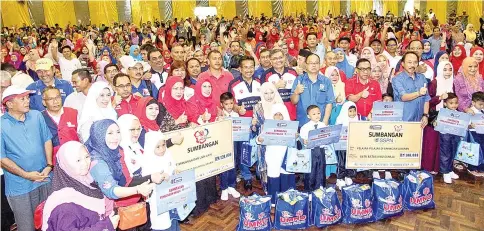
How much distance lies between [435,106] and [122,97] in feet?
12.0

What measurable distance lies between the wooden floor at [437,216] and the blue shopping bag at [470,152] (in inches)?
12.5

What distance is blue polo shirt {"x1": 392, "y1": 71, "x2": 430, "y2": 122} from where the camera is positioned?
4.08 metres

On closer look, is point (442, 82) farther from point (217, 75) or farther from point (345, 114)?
point (217, 75)

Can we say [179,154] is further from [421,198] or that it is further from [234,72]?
[421,198]

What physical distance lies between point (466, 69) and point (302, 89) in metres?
2.21

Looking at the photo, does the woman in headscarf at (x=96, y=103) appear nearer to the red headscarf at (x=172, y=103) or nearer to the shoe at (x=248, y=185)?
the red headscarf at (x=172, y=103)

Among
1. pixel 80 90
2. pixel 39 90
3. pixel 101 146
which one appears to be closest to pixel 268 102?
pixel 101 146

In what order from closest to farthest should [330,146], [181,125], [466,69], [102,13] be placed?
[181,125] → [330,146] → [466,69] → [102,13]

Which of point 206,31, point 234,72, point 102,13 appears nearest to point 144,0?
point 102,13

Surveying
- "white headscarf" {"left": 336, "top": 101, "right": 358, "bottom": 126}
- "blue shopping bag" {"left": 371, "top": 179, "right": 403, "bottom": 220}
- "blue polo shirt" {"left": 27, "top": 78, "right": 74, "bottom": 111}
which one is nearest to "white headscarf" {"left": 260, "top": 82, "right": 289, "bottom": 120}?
"white headscarf" {"left": 336, "top": 101, "right": 358, "bottom": 126}

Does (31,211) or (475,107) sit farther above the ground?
(475,107)

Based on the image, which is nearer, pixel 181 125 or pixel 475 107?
pixel 181 125

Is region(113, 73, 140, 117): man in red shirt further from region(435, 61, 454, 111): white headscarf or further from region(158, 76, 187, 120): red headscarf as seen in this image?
region(435, 61, 454, 111): white headscarf

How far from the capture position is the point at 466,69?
438 cm
